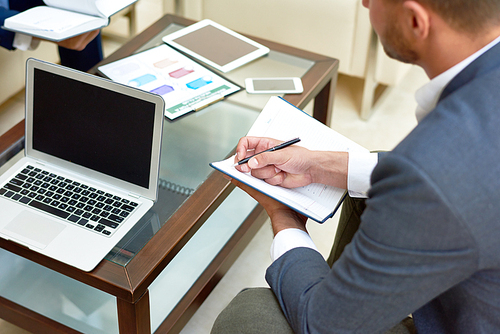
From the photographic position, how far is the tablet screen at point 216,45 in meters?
1.52

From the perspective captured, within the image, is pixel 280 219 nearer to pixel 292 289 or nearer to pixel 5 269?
pixel 292 289

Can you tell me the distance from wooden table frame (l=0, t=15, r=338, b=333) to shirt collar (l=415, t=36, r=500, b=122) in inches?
18.2

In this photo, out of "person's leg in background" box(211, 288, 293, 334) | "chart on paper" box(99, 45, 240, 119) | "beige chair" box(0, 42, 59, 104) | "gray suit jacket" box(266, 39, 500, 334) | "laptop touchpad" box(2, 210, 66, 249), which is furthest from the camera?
"beige chair" box(0, 42, 59, 104)

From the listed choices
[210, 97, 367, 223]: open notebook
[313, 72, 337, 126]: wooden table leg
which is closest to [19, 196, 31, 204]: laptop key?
[210, 97, 367, 223]: open notebook

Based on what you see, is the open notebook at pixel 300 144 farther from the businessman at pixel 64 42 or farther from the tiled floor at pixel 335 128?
the businessman at pixel 64 42

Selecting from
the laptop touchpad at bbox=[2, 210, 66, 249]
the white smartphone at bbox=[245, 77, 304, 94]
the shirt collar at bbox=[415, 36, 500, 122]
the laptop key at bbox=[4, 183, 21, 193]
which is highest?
the shirt collar at bbox=[415, 36, 500, 122]

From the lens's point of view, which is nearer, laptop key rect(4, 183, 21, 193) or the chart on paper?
laptop key rect(4, 183, 21, 193)

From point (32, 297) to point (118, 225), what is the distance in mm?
372

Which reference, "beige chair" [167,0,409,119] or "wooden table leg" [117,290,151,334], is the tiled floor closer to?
"beige chair" [167,0,409,119]

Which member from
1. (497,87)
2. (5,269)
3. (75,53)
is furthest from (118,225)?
(75,53)

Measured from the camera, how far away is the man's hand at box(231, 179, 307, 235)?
0.93 metres

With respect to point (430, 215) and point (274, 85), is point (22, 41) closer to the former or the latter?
point (274, 85)

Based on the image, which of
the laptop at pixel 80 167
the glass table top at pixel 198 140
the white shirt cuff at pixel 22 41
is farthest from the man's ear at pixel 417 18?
the white shirt cuff at pixel 22 41

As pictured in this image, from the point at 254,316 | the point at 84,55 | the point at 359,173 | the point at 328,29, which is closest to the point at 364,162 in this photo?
the point at 359,173
